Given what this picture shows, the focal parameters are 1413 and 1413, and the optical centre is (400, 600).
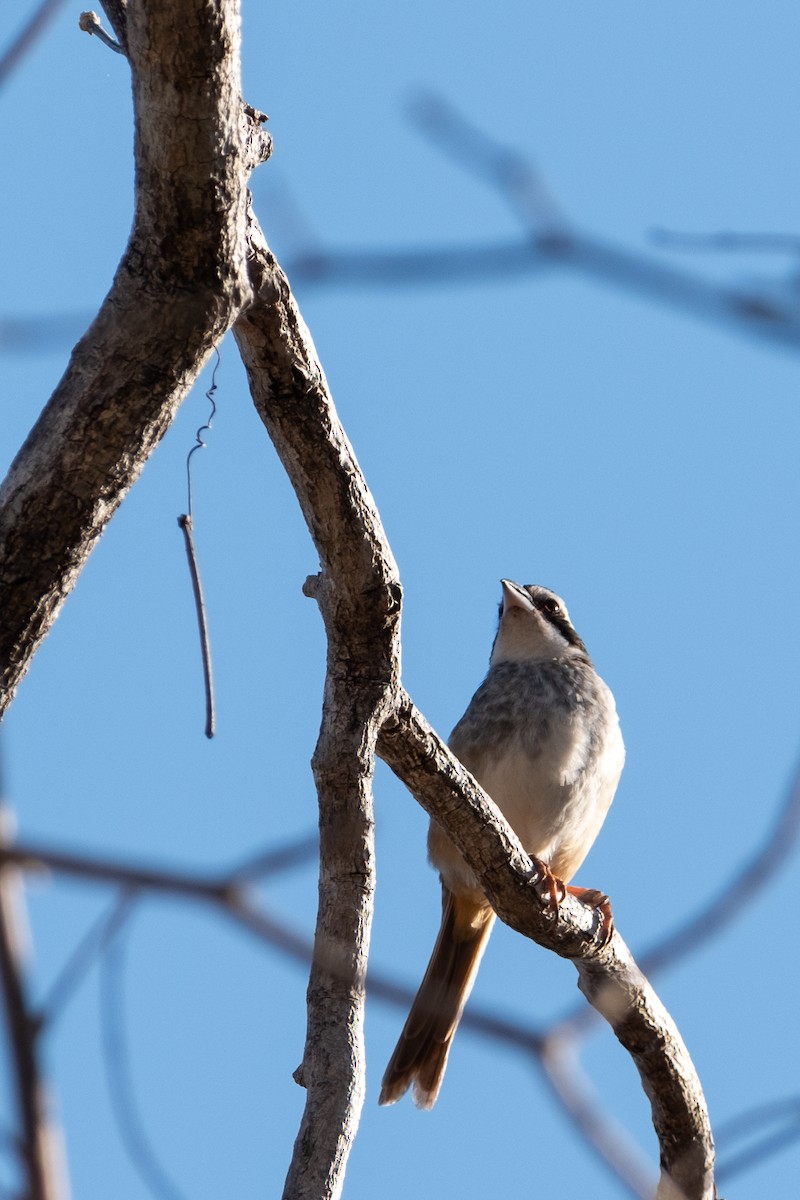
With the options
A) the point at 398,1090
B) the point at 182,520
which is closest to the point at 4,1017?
the point at 182,520

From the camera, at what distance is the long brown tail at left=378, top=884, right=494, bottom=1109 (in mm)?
7152

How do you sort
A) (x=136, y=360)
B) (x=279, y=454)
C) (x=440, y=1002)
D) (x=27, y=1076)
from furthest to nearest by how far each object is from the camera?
1. (x=440, y=1002)
2. (x=279, y=454)
3. (x=136, y=360)
4. (x=27, y=1076)

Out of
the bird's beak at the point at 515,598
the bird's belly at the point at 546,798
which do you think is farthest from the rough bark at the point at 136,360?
the bird's beak at the point at 515,598

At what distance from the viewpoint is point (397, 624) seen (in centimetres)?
429

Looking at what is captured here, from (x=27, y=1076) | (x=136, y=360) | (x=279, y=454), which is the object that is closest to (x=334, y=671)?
(x=279, y=454)

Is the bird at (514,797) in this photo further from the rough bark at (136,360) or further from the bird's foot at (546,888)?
the rough bark at (136,360)

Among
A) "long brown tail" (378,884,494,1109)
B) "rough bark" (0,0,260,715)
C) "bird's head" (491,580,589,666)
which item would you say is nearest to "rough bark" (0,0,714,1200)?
"rough bark" (0,0,260,715)

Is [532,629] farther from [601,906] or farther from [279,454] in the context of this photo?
[279,454]

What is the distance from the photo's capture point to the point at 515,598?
8.88m

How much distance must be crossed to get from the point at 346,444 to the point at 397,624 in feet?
1.92

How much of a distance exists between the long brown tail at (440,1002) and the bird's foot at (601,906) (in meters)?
0.95

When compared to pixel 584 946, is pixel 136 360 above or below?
above

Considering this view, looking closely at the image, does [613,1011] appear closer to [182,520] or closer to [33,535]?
[182,520]

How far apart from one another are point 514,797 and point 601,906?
Answer: 118cm
